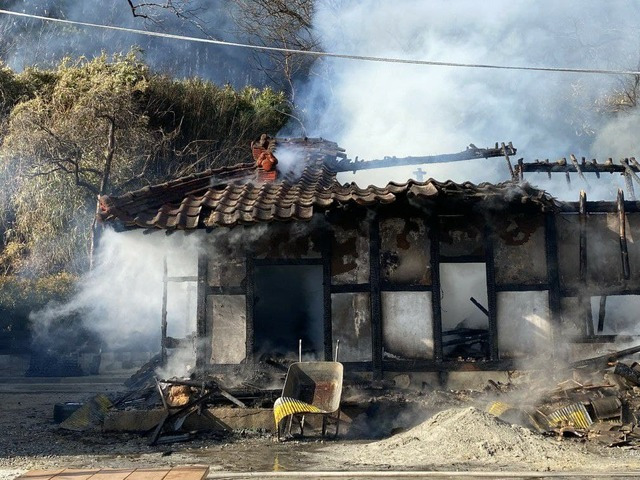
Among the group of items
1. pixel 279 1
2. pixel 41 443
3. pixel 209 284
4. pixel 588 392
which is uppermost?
pixel 279 1

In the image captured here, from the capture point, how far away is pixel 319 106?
102 feet

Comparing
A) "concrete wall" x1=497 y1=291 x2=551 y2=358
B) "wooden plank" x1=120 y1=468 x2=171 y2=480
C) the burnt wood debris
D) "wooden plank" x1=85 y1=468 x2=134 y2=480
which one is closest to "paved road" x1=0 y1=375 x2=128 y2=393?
the burnt wood debris

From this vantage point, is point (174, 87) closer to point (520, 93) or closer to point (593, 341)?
point (520, 93)

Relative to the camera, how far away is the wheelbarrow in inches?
400

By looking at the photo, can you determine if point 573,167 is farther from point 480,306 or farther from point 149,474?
point 149,474

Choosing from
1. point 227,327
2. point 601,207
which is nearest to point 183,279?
point 227,327

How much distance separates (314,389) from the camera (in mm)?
10875

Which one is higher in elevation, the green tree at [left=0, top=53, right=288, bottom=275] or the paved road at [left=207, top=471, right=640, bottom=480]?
the green tree at [left=0, top=53, right=288, bottom=275]

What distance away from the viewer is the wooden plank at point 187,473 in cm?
439

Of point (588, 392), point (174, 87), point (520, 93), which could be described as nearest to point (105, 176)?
point (174, 87)

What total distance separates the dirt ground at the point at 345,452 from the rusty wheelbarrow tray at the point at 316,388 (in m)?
0.44

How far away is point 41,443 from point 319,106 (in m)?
23.0

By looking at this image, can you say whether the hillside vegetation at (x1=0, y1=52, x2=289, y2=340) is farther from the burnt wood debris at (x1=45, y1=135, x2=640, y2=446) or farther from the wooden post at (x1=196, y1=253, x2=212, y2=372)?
the burnt wood debris at (x1=45, y1=135, x2=640, y2=446)

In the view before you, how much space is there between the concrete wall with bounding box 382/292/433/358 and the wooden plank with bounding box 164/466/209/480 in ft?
23.7
